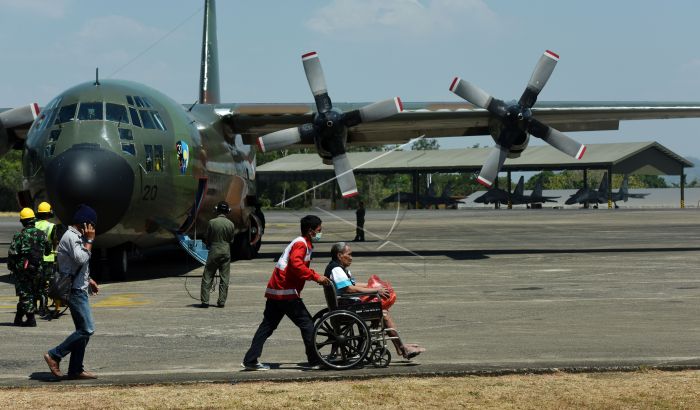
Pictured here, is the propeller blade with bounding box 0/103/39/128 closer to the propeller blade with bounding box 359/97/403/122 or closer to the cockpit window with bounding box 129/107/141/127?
the cockpit window with bounding box 129/107/141/127

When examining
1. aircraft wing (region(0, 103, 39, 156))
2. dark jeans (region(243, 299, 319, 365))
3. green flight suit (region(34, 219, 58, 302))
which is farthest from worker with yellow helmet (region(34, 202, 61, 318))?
aircraft wing (region(0, 103, 39, 156))

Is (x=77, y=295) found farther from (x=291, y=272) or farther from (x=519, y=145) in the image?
(x=519, y=145)

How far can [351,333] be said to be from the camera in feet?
34.9

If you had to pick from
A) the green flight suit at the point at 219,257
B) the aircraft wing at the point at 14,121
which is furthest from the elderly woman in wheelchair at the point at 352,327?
the aircraft wing at the point at 14,121

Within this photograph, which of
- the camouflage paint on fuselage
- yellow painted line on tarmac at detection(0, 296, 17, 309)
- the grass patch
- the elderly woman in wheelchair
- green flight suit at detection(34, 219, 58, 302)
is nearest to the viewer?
the grass patch

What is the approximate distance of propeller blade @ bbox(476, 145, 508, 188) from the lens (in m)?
28.0

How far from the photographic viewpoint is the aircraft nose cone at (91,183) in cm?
1834

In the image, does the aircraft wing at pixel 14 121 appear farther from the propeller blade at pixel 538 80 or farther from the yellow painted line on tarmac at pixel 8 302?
the propeller blade at pixel 538 80

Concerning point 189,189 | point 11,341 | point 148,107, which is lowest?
point 11,341

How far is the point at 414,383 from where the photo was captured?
9547mm

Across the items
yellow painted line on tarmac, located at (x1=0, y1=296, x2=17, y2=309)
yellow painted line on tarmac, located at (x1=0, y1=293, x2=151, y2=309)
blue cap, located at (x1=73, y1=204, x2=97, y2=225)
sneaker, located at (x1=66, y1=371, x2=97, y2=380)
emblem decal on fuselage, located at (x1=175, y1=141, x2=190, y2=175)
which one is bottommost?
sneaker, located at (x1=66, y1=371, x2=97, y2=380)

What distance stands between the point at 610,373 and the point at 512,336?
275cm

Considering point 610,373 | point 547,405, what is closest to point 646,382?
point 610,373

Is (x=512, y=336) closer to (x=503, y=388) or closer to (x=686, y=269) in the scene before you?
(x=503, y=388)
